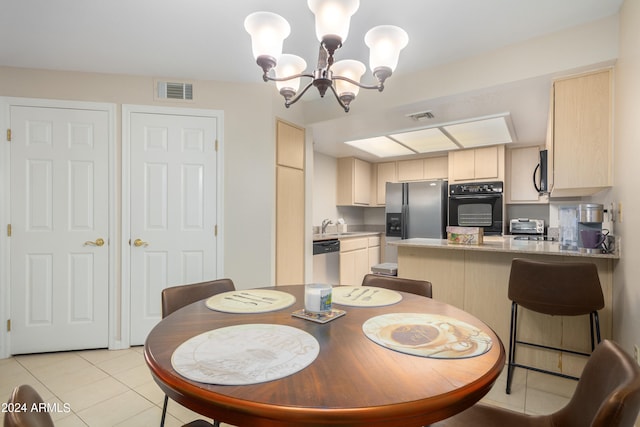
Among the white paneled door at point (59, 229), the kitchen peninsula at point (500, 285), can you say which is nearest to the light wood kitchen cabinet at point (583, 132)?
the kitchen peninsula at point (500, 285)

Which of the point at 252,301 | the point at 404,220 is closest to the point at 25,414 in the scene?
the point at 252,301

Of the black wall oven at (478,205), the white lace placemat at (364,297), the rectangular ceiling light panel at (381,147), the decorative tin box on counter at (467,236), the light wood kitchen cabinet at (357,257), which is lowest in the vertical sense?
the light wood kitchen cabinet at (357,257)

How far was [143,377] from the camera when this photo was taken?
229 cm

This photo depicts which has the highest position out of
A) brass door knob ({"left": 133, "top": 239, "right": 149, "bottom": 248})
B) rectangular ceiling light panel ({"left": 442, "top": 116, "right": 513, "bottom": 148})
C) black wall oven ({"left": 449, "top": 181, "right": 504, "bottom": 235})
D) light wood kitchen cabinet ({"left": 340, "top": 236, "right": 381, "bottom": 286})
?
rectangular ceiling light panel ({"left": 442, "top": 116, "right": 513, "bottom": 148})

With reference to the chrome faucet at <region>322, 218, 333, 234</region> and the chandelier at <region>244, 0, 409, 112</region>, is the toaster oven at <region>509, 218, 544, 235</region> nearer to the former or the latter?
the chrome faucet at <region>322, 218, 333, 234</region>

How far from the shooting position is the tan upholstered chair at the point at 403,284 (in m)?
1.84

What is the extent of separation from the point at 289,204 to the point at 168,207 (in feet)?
3.79

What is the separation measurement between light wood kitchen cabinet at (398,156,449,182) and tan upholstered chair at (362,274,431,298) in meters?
3.71

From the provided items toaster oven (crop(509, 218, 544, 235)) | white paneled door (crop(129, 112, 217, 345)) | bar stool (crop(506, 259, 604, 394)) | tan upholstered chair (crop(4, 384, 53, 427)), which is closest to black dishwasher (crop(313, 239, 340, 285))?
white paneled door (crop(129, 112, 217, 345))

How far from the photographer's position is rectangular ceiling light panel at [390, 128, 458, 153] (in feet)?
12.5

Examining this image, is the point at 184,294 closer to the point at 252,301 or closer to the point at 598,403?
the point at 252,301

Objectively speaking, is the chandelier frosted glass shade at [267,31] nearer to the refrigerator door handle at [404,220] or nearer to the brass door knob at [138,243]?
the brass door knob at [138,243]

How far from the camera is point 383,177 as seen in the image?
19.1ft

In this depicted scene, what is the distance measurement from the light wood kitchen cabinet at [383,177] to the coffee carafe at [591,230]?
11.7 feet
